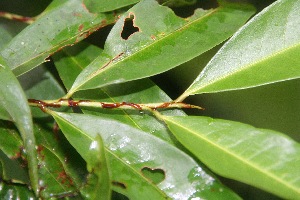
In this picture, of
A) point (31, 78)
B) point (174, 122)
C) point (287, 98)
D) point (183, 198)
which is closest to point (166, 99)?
point (174, 122)

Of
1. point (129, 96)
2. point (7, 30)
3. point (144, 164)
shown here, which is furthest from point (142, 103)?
point (7, 30)

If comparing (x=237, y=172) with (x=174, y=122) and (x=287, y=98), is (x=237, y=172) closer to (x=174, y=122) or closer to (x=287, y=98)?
(x=174, y=122)

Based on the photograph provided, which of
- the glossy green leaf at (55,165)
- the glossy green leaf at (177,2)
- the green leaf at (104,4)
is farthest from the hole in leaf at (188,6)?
the glossy green leaf at (55,165)

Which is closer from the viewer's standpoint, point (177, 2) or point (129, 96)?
point (129, 96)

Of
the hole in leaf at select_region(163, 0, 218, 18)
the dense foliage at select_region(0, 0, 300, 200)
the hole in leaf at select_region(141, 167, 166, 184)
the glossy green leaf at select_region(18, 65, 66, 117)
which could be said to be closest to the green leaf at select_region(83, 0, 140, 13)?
the dense foliage at select_region(0, 0, 300, 200)

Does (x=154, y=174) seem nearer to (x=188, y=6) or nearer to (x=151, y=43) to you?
(x=151, y=43)

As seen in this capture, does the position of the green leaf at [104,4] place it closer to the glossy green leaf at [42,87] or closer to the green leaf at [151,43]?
the green leaf at [151,43]

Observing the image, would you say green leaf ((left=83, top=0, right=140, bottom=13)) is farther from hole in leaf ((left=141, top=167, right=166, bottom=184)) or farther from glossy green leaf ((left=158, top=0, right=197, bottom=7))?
hole in leaf ((left=141, top=167, right=166, bottom=184))
